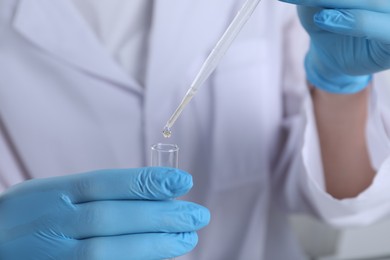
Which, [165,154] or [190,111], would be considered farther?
[190,111]

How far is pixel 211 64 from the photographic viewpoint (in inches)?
28.0

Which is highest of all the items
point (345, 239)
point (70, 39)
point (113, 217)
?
point (70, 39)

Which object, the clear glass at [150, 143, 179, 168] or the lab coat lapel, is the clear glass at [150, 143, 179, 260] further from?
the lab coat lapel

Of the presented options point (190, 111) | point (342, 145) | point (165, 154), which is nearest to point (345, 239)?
point (342, 145)

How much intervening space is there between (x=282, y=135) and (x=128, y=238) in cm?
51

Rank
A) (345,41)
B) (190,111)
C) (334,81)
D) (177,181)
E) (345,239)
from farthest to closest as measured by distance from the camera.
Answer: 1. (345,239)
2. (190,111)
3. (334,81)
4. (345,41)
5. (177,181)

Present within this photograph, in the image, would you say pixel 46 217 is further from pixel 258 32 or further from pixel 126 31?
pixel 258 32

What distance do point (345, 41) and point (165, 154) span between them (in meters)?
0.32

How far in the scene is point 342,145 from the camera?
3.33 feet

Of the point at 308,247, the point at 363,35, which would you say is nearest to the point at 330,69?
the point at 363,35

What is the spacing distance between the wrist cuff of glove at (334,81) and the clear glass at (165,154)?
33 centimetres

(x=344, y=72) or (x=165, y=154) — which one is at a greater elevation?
(x=344, y=72)

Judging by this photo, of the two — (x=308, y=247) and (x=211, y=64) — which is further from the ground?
(x=211, y=64)

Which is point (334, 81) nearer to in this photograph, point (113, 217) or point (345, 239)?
point (113, 217)
